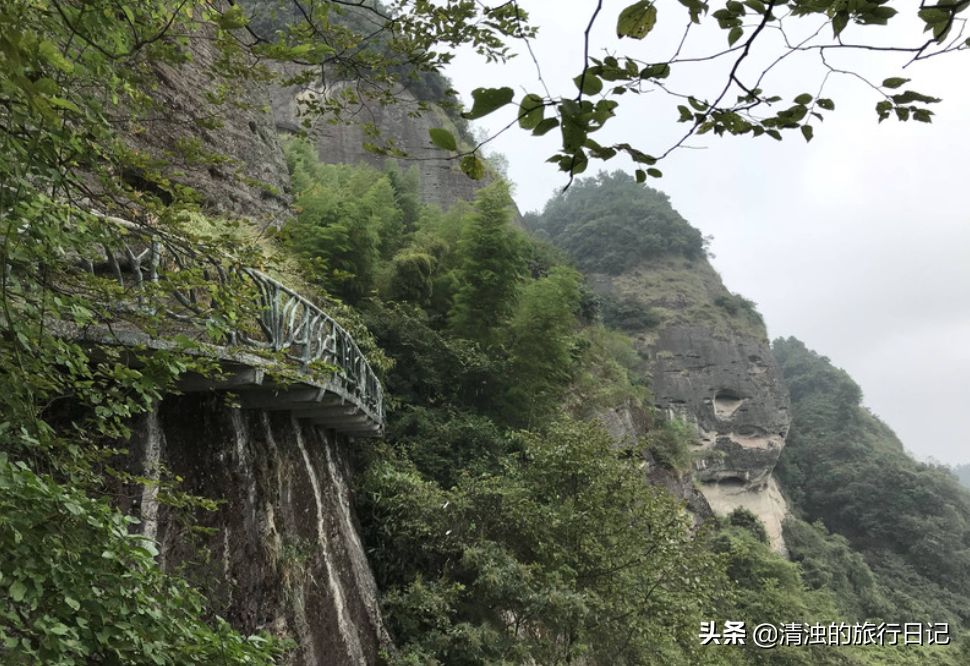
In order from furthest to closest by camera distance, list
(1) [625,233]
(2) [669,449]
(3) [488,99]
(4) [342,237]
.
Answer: (1) [625,233]
(2) [669,449]
(4) [342,237]
(3) [488,99]

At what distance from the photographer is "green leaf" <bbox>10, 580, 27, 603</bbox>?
146 cm

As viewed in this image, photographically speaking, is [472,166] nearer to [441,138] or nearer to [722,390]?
[441,138]

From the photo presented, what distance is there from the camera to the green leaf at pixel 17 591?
146cm

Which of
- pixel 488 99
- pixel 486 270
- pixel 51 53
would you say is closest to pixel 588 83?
pixel 488 99

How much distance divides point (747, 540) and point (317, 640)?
1907 cm

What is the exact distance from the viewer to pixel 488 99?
3.11ft

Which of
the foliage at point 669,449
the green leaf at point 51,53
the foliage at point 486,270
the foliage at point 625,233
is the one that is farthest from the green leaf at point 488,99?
the foliage at point 625,233

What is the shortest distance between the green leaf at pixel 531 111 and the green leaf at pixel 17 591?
5.64ft

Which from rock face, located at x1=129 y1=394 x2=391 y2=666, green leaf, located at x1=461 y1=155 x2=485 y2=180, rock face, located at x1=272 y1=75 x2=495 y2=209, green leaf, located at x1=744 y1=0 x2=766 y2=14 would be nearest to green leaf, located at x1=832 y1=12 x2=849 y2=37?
green leaf, located at x1=744 y1=0 x2=766 y2=14

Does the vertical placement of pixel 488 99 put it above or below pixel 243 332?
below

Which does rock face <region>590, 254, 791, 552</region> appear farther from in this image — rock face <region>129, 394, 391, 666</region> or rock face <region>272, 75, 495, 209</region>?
rock face <region>129, 394, 391, 666</region>

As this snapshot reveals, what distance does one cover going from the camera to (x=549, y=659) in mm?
6910

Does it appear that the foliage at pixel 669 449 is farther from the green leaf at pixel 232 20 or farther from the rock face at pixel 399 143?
the green leaf at pixel 232 20

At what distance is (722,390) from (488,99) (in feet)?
110
